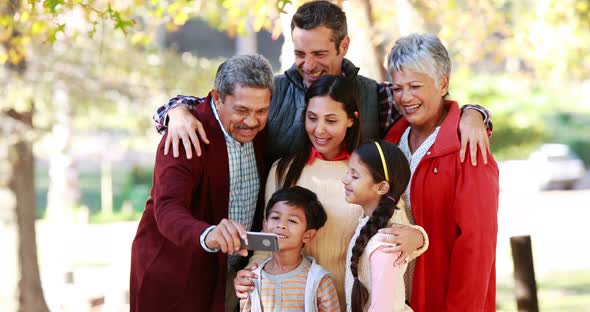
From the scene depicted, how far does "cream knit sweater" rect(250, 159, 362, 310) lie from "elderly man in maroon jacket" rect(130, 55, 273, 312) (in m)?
0.22

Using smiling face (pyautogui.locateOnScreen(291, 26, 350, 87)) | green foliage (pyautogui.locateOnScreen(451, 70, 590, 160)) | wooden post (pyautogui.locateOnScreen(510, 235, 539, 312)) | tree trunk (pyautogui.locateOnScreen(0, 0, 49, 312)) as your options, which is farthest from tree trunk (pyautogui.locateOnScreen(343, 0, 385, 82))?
green foliage (pyautogui.locateOnScreen(451, 70, 590, 160))

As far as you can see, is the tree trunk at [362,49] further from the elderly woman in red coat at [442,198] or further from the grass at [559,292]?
the grass at [559,292]

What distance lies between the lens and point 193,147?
11.7 ft

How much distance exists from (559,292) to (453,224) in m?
7.36

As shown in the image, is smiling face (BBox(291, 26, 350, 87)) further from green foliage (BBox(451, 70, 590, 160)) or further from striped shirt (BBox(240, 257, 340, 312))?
green foliage (BBox(451, 70, 590, 160))

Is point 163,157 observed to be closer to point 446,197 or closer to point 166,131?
point 166,131

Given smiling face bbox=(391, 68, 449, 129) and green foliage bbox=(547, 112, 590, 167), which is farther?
green foliage bbox=(547, 112, 590, 167)

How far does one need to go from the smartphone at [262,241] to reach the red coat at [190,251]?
1.39 ft

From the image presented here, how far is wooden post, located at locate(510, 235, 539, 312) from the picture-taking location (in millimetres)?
5832

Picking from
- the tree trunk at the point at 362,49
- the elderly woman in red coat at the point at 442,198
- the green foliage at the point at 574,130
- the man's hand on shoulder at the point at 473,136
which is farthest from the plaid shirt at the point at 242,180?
the green foliage at the point at 574,130

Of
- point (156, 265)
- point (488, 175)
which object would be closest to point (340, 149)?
point (488, 175)

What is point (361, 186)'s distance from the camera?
3475 millimetres

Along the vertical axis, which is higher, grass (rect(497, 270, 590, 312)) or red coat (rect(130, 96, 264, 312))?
red coat (rect(130, 96, 264, 312))

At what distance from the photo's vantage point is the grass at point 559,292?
9.70 meters
